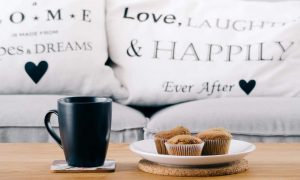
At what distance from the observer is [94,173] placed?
0.93 meters

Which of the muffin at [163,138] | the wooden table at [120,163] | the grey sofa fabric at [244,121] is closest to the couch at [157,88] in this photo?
the grey sofa fabric at [244,121]

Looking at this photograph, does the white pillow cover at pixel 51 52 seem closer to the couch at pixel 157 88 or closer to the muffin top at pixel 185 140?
the couch at pixel 157 88

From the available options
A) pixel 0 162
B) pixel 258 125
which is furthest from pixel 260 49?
pixel 0 162

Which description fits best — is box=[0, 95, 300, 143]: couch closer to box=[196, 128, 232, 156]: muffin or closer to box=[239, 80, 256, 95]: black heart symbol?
box=[239, 80, 256, 95]: black heart symbol

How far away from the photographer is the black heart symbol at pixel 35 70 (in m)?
1.98

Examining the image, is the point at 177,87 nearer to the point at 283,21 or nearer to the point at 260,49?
the point at 260,49

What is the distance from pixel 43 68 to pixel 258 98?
28.4 inches

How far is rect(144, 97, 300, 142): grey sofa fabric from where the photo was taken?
1.64 m

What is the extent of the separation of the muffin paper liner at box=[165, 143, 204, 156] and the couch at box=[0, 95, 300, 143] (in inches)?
Answer: 28.4

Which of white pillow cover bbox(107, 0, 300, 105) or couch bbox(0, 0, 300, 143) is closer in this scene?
couch bbox(0, 0, 300, 143)

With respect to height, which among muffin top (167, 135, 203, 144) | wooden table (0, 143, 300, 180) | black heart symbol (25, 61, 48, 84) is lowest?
wooden table (0, 143, 300, 180)

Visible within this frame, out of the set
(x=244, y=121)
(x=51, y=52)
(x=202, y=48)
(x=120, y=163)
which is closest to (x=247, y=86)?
(x=202, y=48)

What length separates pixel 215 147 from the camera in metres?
0.94

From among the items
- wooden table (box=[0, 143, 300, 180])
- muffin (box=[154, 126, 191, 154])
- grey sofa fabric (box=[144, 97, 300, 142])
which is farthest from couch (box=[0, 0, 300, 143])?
muffin (box=[154, 126, 191, 154])
